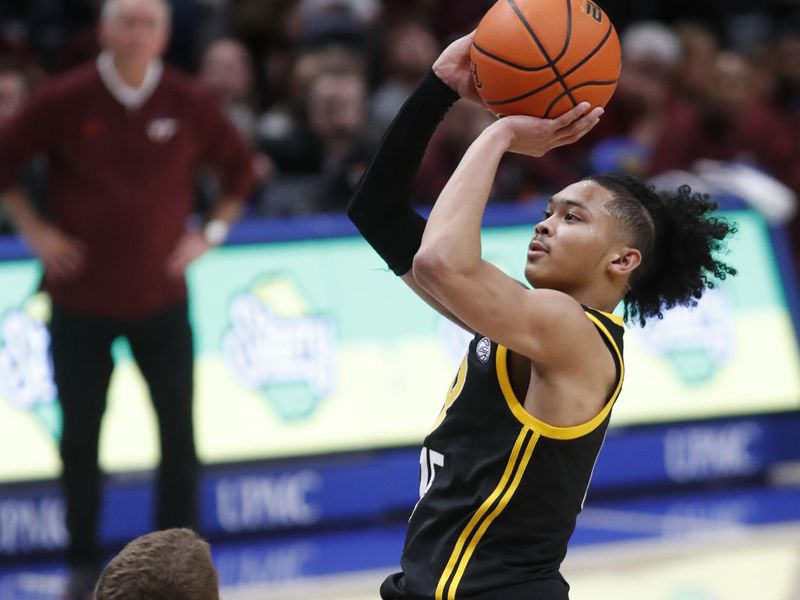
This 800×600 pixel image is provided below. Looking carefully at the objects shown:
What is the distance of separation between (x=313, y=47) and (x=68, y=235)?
360 cm

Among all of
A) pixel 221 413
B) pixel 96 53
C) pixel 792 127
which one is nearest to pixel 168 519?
pixel 221 413

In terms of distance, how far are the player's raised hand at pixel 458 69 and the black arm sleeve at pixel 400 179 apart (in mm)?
16

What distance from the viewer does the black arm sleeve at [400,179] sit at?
3387 mm

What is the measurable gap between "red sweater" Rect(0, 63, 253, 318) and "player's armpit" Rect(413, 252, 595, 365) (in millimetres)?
3170

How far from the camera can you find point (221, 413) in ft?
23.2

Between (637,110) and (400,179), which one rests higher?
(637,110)

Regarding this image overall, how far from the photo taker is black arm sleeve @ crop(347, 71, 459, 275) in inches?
133

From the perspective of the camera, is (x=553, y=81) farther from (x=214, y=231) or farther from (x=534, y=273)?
(x=214, y=231)

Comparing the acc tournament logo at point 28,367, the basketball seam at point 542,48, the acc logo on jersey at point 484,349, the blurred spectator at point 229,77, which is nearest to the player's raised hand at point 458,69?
the basketball seam at point 542,48

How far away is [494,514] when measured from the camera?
10.1ft

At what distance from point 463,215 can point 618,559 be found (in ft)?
12.6

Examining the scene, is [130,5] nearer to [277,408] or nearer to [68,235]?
[68,235]

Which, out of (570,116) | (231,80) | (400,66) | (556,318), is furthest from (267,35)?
(556,318)

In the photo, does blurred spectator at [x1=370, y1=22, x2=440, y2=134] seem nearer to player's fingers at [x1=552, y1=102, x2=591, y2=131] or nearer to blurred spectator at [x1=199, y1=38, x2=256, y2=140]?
blurred spectator at [x1=199, y1=38, x2=256, y2=140]
